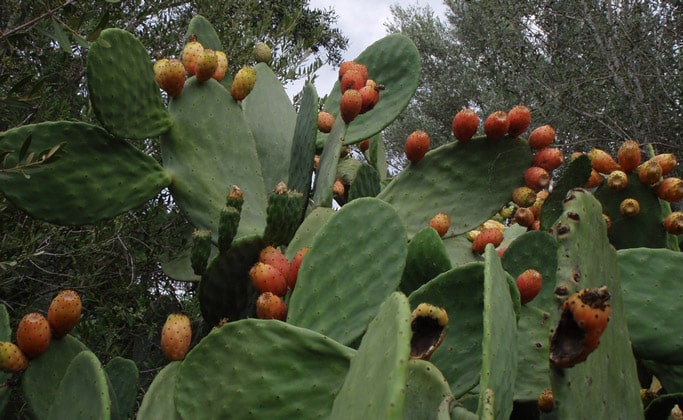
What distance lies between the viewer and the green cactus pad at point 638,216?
1.38 metres

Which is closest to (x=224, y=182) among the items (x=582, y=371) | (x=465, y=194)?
(x=465, y=194)

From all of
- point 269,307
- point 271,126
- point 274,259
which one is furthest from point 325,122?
point 269,307

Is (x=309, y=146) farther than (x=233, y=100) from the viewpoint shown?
No

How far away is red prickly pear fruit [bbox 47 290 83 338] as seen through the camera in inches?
40.0

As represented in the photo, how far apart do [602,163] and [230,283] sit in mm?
843

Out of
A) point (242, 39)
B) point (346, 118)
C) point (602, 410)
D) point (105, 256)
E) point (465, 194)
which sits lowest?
point (105, 256)

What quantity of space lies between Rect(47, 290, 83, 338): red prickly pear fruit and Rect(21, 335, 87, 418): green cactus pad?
3cm

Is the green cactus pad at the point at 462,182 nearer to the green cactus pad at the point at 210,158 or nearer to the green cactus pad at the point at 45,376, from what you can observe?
the green cactus pad at the point at 210,158

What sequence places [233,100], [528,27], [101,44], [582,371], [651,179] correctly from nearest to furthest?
1. [582,371]
2. [101,44]
3. [651,179]
4. [233,100]
5. [528,27]

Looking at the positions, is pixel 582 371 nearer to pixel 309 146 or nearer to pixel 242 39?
pixel 309 146

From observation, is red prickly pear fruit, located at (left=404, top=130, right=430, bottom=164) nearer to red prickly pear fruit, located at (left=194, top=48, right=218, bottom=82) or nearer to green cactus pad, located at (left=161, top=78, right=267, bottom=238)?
green cactus pad, located at (left=161, top=78, right=267, bottom=238)

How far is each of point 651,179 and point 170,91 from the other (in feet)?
3.26

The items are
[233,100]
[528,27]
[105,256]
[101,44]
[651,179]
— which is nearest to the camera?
[101,44]

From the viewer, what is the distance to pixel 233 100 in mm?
1468
